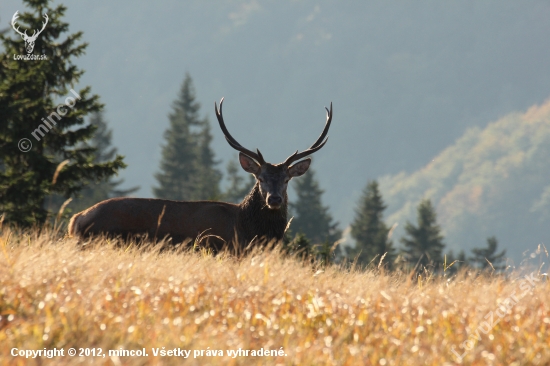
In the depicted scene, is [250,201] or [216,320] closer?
[216,320]

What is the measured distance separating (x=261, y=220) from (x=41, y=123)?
887 cm

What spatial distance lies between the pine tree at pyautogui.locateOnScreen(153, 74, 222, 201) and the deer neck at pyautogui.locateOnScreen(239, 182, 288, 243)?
54.6 meters

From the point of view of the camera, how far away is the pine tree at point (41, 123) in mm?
16188

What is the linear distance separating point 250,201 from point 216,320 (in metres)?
5.46

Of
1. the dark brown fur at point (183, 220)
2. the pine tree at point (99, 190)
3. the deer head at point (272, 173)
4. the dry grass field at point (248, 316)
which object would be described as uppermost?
the pine tree at point (99, 190)

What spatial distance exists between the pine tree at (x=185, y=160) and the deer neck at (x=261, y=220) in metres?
54.6

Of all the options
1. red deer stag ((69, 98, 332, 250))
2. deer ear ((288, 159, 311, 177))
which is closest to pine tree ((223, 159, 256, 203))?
deer ear ((288, 159, 311, 177))

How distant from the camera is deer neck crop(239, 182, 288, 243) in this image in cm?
1026

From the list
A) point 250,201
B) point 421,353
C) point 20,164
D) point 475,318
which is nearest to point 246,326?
point 421,353

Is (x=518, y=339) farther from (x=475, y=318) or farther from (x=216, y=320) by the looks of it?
(x=216, y=320)

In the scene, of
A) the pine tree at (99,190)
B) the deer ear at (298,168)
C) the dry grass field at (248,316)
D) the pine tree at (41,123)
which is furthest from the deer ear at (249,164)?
the pine tree at (99,190)

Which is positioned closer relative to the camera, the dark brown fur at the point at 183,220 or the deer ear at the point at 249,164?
the dark brown fur at the point at 183,220

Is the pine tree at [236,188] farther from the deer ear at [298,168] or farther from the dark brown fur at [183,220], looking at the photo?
the dark brown fur at [183,220]

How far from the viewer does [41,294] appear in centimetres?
501
